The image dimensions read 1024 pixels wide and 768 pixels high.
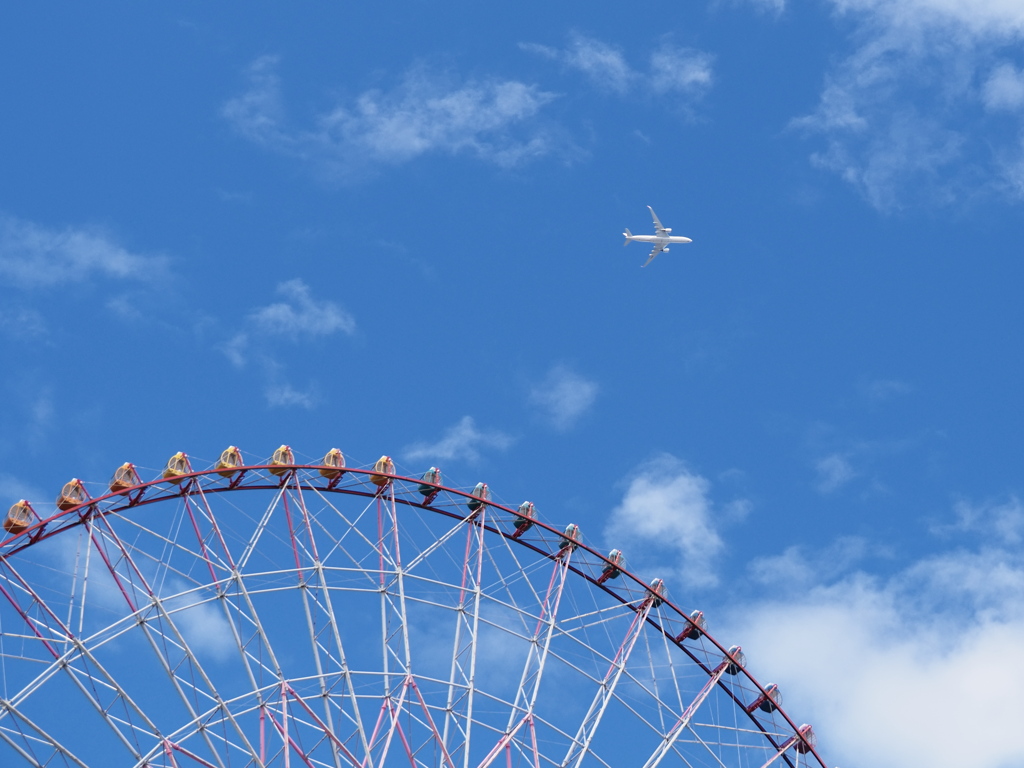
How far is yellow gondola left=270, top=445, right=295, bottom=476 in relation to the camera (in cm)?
7394

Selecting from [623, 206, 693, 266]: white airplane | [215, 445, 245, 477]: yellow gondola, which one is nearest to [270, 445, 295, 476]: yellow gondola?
[215, 445, 245, 477]: yellow gondola

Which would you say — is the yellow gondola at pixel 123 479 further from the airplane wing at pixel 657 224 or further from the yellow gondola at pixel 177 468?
the airplane wing at pixel 657 224

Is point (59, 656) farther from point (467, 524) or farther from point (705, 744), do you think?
point (705, 744)

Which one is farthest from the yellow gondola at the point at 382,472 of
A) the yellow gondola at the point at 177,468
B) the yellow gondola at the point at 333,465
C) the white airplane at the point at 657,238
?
the white airplane at the point at 657,238

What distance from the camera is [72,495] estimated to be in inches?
2721

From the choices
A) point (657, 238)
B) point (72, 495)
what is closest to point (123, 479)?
point (72, 495)

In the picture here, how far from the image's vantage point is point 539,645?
74688 mm

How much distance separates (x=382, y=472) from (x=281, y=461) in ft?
16.7

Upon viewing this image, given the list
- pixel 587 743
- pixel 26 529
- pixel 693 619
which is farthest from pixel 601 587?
pixel 26 529

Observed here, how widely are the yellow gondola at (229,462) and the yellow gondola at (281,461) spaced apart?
1453 millimetres

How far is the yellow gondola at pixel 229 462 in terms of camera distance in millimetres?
72688

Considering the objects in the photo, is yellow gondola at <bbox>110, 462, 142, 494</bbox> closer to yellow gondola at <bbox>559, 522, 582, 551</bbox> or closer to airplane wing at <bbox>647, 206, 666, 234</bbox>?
yellow gondola at <bbox>559, 522, 582, 551</bbox>

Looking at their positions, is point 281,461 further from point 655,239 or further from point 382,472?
point 655,239

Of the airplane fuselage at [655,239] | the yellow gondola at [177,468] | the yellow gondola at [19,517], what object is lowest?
the yellow gondola at [19,517]
